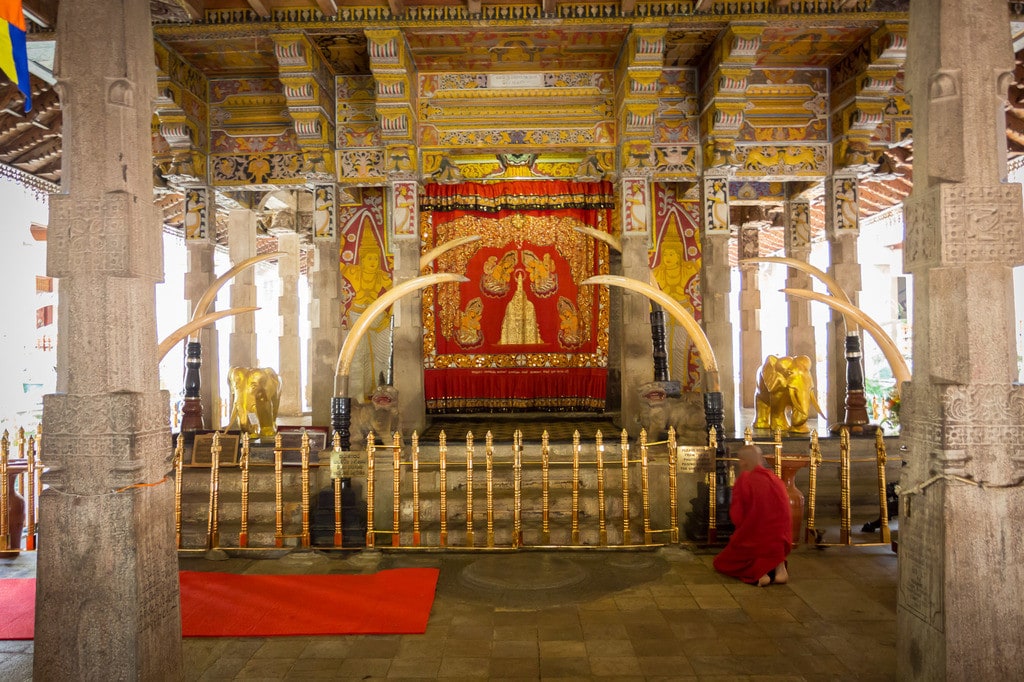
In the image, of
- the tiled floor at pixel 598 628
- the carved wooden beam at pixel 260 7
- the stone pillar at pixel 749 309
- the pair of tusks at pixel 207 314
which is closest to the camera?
the tiled floor at pixel 598 628

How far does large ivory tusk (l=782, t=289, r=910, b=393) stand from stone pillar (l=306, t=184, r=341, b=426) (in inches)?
251

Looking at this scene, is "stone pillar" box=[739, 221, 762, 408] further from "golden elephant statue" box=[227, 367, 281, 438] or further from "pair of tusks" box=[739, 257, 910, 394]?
"golden elephant statue" box=[227, 367, 281, 438]

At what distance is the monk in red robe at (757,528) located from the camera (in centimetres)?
494

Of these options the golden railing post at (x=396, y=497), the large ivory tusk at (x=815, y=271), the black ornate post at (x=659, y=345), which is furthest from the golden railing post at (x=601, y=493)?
the large ivory tusk at (x=815, y=271)

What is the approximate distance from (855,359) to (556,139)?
16.8 feet

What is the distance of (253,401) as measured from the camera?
8781mm

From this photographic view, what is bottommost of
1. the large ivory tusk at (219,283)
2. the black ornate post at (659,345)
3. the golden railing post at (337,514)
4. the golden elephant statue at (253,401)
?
the golden railing post at (337,514)

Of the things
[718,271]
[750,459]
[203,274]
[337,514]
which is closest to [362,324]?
[337,514]

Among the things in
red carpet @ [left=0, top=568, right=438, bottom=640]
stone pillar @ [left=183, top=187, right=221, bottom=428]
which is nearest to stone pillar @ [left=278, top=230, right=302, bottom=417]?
stone pillar @ [left=183, top=187, right=221, bottom=428]

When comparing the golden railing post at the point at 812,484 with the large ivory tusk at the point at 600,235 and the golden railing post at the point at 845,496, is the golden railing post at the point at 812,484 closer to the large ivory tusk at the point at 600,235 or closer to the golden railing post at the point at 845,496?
the golden railing post at the point at 845,496

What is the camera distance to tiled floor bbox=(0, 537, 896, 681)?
369 centimetres

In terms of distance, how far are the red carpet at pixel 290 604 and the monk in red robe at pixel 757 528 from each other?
2431mm

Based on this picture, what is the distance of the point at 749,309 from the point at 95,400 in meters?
13.6

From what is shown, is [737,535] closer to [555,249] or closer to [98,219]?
[98,219]
